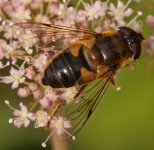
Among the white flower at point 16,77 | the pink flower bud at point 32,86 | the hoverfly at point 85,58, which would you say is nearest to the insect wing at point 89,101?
the hoverfly at point 85,58

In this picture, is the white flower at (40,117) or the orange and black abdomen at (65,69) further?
the white flower at (40,117)

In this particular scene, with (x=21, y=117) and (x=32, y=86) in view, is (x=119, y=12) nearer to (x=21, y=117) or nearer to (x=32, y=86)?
(x=32, y=86)

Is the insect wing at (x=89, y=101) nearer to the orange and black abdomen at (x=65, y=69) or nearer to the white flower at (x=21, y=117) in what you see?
the orange and black abdomen at (x=65, y=69)

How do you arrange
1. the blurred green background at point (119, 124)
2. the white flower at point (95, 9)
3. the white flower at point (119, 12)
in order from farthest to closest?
the blurred green background at point (119, 124)
the white flower at point (119, 12)
the white flower at point (95, 9)

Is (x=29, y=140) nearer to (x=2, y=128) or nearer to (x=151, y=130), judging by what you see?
(x=2, y=128)

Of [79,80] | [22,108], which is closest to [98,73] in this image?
[79,80]

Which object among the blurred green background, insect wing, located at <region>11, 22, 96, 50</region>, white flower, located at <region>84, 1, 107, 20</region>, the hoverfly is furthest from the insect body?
the blurred green background
